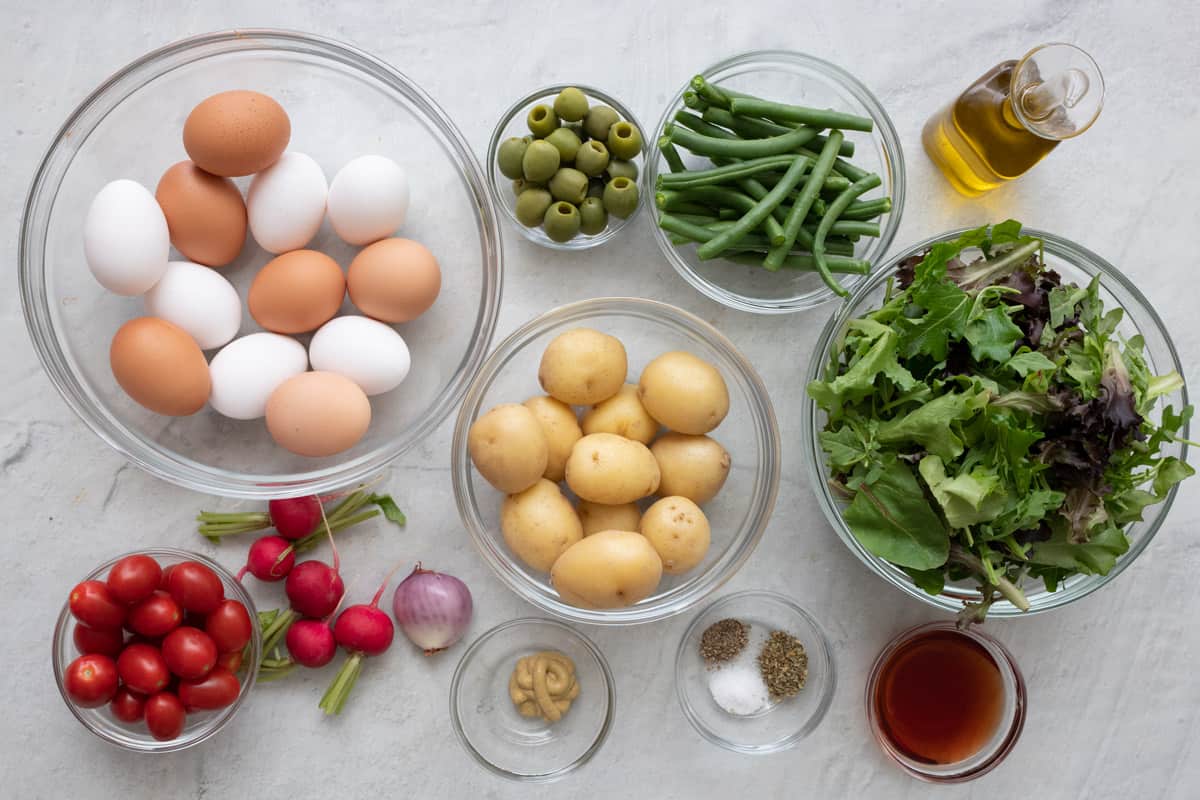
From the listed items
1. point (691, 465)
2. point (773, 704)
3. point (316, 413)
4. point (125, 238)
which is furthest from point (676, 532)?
point (125, 238)

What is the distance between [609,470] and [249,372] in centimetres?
52

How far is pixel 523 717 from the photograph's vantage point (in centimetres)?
140

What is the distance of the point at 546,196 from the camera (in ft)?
4.16

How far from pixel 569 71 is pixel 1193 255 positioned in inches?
43.1

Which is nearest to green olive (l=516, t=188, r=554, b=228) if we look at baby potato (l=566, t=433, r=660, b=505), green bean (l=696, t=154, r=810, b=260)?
green bean (l=696, t=154, r=810, b=260)

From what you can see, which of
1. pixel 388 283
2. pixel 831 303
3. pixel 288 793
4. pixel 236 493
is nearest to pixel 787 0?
pixel 831 303

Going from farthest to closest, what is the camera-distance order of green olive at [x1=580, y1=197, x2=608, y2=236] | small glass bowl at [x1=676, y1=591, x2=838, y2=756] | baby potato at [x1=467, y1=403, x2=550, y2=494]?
1. small glass bowl at [x1=676, y1=591, x2=838, y2=756]
2. green olive at [x1=580, y1=197, x2=608, y2=236]
3. baby potato at [x1=467, y1=403, x2=550, y2=494]

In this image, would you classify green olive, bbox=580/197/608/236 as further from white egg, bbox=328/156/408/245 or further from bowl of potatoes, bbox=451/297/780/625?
white egg, bbox=328/156/408/245

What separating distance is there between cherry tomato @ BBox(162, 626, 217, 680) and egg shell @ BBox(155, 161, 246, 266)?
54 centimetres

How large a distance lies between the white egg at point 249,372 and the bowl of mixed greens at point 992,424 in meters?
0.74

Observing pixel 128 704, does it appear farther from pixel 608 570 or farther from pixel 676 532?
pixel 676 532

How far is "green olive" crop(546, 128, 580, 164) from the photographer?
49.1 inches

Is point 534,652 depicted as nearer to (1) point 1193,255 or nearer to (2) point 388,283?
(2) point 388,283

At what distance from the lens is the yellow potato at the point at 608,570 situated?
3.79 feet
